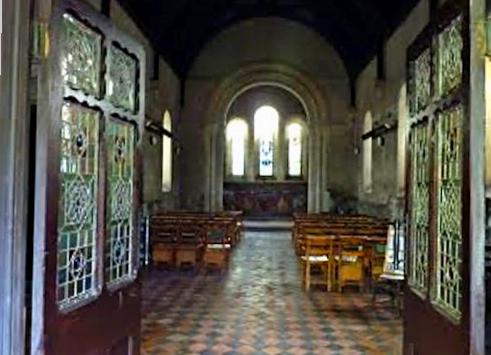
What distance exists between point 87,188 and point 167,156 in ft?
48.1

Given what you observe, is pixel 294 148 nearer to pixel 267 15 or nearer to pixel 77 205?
pixel 267 15

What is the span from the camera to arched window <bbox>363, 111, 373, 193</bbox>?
16.4 metres

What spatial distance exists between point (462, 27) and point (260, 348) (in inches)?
132

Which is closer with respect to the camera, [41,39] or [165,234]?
[41,39]

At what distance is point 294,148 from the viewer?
26.1m

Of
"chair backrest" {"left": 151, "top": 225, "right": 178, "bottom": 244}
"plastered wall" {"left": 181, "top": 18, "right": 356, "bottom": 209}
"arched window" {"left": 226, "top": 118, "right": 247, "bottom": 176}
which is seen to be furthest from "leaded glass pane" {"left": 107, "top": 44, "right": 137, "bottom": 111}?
"arched window" {"left": 226, "top": 118, "right": 247, "bottom": 176}

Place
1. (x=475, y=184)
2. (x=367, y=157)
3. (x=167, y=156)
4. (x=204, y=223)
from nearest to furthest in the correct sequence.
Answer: (x=475, y=184)
(x=204, y=223)
(x=367, y=157)
(x=167, y=156)

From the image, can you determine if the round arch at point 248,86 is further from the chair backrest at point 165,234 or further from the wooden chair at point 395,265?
the wooden chair at point 395,265

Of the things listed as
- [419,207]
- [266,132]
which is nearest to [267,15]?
[266,132]

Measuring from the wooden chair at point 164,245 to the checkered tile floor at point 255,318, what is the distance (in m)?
0.37

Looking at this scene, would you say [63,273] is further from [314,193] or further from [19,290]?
[314,193]

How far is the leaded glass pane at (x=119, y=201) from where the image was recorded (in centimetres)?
316

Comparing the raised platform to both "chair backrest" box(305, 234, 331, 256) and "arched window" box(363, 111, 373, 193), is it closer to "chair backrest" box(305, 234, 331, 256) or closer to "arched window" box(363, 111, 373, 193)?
"arched window" box(363, 111, 373, 193)

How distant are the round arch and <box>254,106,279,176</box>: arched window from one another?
6320mm
